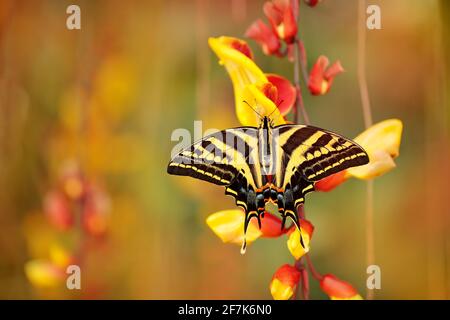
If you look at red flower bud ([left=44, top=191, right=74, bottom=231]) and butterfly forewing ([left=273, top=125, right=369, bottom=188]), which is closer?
butterfly forewing ([left=273, top=125, right=369, bottom=188])

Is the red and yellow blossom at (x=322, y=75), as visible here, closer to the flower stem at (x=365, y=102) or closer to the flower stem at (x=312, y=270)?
the flower stem at (x=365, y=102)

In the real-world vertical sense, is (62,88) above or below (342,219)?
above

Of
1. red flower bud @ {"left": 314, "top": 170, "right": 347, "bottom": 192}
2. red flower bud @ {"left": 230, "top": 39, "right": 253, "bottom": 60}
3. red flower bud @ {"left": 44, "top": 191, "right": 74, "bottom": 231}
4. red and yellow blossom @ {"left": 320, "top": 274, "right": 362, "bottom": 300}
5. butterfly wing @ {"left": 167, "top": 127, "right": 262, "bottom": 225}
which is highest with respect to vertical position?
red flower bud @ {"left": 230, "top": 39, "right": 253, "bottom": 60}

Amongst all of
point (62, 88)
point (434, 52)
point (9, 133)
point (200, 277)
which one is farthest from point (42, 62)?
point (434, 52)

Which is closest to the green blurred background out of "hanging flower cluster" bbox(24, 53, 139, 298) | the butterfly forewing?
"hanging flower cluster" bbox(24, 53, 139, 298)

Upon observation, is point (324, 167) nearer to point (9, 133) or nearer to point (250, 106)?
point (250, 106)

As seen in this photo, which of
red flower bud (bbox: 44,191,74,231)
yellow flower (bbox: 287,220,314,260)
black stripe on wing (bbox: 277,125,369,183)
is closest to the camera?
black stripe on wing (bbox: 277,125,369,183)

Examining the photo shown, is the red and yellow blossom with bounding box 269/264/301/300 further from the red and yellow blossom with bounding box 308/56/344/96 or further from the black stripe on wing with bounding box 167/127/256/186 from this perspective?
the red and yellow blossom with bounding box 308/56/344/96

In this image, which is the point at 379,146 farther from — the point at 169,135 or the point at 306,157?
the point at 169,135
